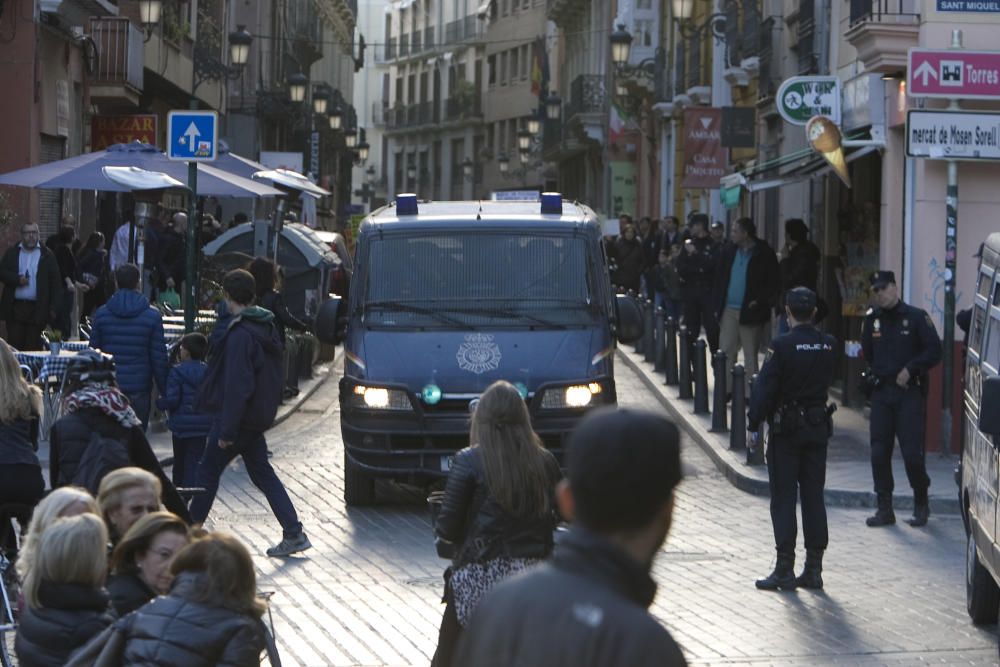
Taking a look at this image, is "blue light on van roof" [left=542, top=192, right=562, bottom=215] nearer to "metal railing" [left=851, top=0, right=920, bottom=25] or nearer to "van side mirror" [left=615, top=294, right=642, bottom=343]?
"van side mirror" [left=615, top=294, right=642, bottom=343]

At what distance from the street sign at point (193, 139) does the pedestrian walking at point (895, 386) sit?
6953mm

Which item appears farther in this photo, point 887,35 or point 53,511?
point 887,35

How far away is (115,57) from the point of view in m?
29.4

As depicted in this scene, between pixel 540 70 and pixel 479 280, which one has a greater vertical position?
pixel 540 70

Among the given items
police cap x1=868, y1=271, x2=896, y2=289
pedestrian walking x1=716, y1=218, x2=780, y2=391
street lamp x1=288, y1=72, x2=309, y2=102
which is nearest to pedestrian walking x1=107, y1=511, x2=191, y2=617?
police cap x1=868, y1=271, x2=896, y2=289

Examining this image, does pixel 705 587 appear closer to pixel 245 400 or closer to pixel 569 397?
pixel 569 397

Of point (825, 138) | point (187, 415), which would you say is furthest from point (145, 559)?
point (825, 138)

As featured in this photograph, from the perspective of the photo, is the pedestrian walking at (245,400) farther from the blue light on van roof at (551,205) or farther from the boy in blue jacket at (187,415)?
the blue light on van roof at (551,205)

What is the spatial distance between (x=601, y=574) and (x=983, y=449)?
653 cm

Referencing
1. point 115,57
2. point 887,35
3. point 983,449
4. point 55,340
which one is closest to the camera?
point 983,449

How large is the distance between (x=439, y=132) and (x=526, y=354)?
84.5 meters

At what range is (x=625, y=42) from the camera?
128ft

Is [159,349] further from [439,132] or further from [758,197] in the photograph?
[439,132]

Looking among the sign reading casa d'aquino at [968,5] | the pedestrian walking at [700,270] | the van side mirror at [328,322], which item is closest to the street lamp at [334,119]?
the pedestrian walking at [700,270]
